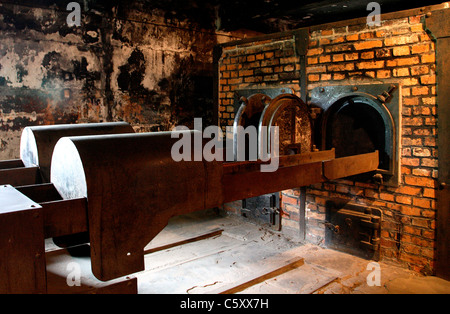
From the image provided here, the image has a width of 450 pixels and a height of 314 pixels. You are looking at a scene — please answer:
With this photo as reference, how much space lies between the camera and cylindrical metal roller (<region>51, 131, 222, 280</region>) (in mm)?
1499

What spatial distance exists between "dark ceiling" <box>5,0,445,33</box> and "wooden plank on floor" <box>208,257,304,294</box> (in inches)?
125

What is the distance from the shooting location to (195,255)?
134 inches

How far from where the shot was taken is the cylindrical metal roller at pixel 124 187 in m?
1.50

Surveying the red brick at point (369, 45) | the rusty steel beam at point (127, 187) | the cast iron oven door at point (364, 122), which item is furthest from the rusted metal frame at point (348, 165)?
the rusty steel beam at point (127, 187)

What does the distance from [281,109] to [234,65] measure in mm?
1873

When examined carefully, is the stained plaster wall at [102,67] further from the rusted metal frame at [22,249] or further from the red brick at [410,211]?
the red brick at [410,211]

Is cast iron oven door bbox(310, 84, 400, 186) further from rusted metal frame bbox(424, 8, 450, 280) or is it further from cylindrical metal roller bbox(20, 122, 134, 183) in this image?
cylindrical metal roller bbox(20, 122, 134, 183)

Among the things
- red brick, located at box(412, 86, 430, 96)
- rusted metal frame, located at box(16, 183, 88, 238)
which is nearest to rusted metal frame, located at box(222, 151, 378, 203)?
red brick, located at box(412, 86, 430, 96)

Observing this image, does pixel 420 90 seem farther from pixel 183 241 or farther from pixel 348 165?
pixel 183 241

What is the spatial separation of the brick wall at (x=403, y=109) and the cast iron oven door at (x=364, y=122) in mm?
72

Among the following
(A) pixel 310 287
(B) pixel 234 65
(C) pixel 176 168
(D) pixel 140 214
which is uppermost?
A: (B) pixel 234 65

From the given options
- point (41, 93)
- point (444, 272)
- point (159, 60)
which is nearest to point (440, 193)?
point (444, 272)

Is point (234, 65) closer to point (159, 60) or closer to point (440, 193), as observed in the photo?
point (159, 60)

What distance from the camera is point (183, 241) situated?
145 inches
